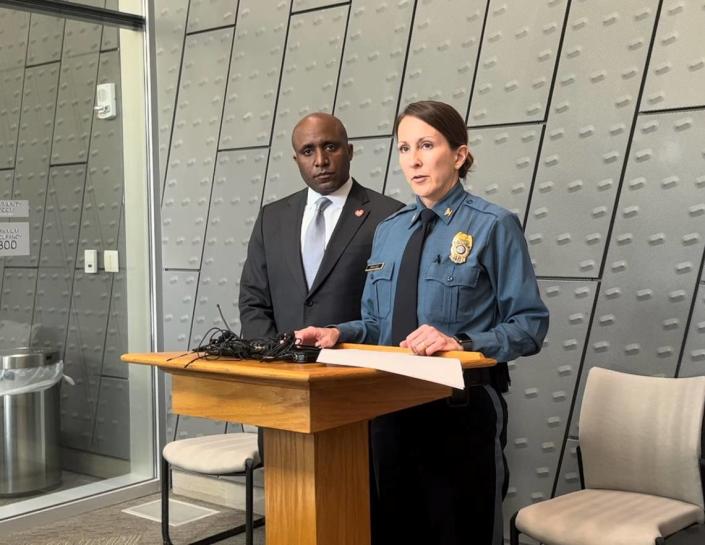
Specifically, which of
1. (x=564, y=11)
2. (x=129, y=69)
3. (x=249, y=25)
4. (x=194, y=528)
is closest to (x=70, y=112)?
(x=129, y=69)

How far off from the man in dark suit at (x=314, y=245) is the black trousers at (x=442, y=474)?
0.75m

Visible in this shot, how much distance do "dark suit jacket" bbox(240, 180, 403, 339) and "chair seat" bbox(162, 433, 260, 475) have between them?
726mm

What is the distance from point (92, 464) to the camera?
180 inches

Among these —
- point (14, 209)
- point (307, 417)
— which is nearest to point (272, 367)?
point (307, 417)

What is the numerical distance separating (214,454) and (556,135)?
1.94m

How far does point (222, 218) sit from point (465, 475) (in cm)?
279

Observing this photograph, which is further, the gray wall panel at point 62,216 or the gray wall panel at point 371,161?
the gray wall panel at point 62,216

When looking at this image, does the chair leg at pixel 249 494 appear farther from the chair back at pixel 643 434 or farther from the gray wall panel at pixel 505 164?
the gray wall panel at pixel 505 164

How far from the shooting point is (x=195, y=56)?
15.2 ft

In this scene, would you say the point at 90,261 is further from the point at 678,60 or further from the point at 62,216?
the point at 678,60

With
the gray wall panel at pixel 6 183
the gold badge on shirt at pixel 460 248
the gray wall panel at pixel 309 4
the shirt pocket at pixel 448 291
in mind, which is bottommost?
the shirt pocket at pixel 448 291

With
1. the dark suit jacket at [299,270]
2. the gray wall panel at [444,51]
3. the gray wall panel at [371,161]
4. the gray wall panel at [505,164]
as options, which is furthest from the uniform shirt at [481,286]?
the gray wall panel at [371,161]

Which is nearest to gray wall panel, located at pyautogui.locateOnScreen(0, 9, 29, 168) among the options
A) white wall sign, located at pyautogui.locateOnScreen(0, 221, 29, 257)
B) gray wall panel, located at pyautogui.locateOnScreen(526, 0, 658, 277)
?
white wall sign, located at pyautogui.locateOnScreen(0, 221, 29, 257)

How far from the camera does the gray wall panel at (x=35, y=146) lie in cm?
425
